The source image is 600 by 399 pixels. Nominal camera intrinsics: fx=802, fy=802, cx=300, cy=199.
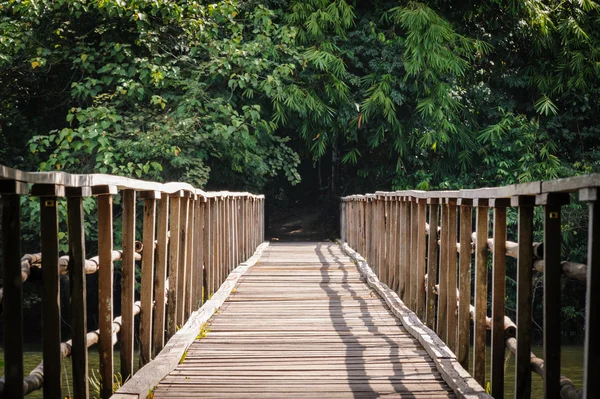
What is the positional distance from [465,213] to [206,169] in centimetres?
826

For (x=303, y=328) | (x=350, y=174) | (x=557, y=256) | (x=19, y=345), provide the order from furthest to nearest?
1. (x=350, y=174)
2. (x=303, y=328)
3. (x=557, y=256)
4. (x=19, y=345)

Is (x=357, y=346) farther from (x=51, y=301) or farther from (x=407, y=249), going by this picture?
(x=51, y=301)

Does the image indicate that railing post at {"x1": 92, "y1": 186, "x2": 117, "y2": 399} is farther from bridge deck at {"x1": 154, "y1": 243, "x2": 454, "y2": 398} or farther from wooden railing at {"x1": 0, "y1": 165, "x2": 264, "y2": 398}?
bridge deck at {"x1": 154, "y1": 243, "x2": 454, "y2": 398}

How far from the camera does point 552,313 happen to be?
10.2ft

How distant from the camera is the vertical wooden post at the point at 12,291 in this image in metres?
2.66

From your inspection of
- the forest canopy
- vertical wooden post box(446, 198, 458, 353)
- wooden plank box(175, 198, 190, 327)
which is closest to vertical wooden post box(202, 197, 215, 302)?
wooden plank box(175, 198, 190, 327)

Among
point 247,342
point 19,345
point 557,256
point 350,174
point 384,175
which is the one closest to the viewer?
point 19,345

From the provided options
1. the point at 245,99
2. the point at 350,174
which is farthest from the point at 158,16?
the point at 350,174

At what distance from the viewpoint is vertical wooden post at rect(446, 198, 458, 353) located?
195 inches

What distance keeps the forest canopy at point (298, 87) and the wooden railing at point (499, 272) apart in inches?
233

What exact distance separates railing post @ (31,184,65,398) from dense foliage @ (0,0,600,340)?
8.26 meters

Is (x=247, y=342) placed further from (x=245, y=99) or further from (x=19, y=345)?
(x=245, y=99)

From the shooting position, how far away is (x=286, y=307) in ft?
22.9

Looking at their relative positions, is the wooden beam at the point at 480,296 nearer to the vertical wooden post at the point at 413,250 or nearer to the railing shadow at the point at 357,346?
the railing shadow at the point at 357,346
